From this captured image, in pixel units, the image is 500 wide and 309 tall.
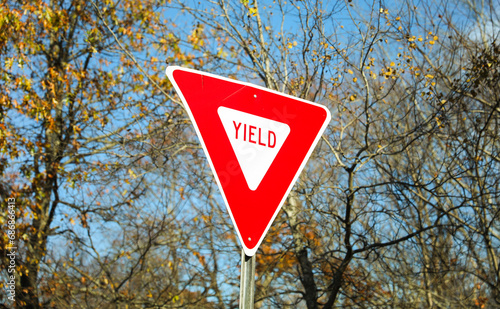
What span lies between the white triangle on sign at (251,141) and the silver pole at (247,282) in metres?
0.28

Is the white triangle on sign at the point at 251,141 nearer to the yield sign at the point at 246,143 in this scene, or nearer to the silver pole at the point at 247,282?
the yield sign at the point at 246,143

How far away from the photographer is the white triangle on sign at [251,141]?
5.90 feet

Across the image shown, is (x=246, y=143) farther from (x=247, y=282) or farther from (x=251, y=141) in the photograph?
(x=247, y=282)

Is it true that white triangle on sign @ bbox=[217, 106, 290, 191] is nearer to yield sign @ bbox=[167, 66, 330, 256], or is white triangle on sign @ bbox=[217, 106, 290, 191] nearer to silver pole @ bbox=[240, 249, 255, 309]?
yield sign @ bbox=[167, 66, 330, 256]

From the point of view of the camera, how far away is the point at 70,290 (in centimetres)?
841

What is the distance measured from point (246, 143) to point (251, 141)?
1.0 inches

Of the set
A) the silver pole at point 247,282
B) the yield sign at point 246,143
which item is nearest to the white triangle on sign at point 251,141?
the yield sign at point 246,143

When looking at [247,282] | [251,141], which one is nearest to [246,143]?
[251,141]

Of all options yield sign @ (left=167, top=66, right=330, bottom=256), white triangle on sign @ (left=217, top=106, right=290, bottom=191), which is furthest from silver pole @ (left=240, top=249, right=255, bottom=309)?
white triangle on sign @ (left=217, top=106, right=290, bottom=191)

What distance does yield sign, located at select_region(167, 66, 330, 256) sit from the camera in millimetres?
1747

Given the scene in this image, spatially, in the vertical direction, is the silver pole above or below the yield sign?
below

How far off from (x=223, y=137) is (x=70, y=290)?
7.79m

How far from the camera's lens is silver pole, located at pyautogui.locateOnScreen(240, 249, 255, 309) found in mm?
1686

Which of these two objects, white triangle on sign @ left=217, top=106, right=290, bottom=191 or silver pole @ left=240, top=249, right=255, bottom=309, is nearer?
silver pole @ left=240, top=249, right=255, bottom=309
